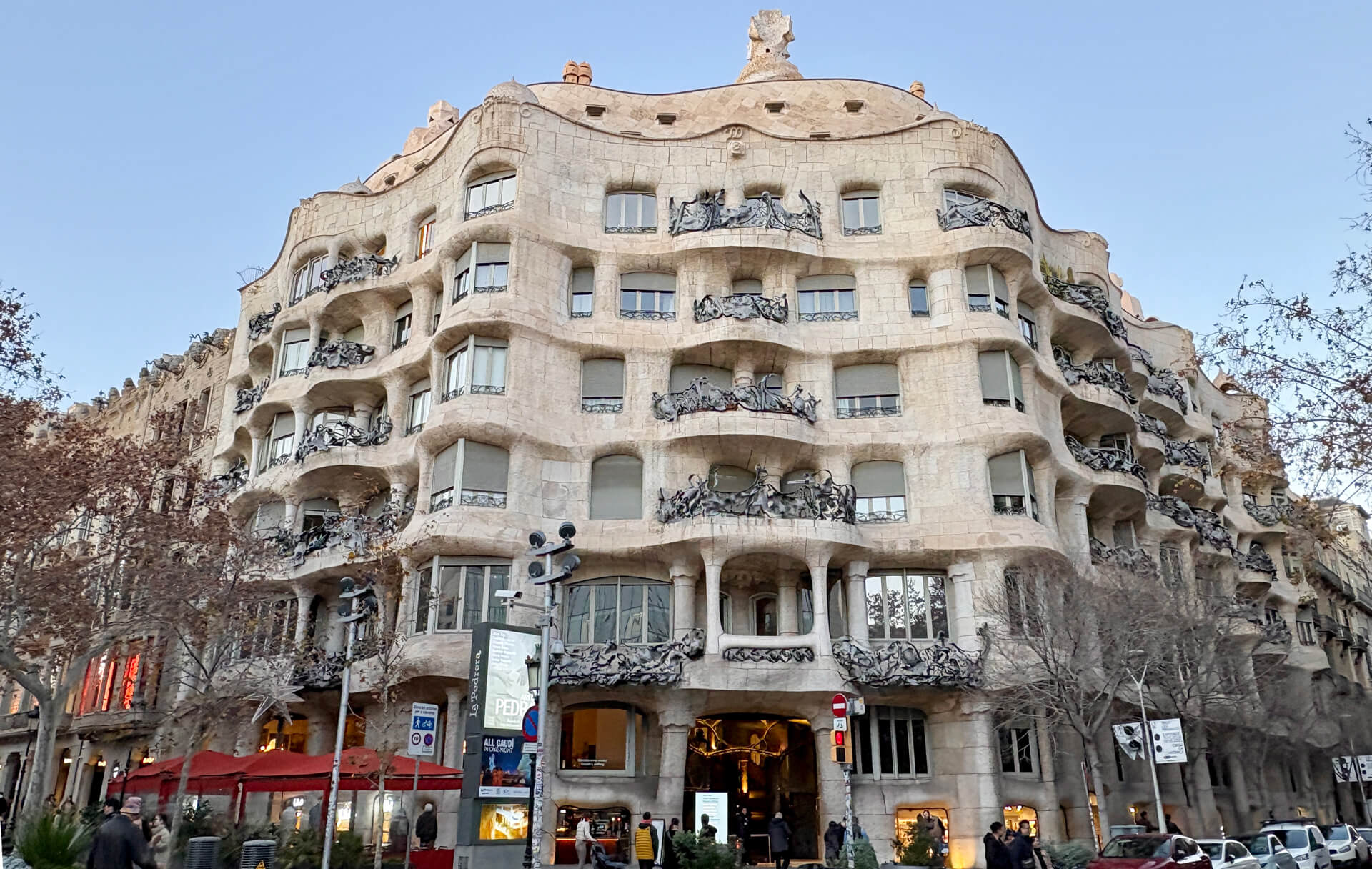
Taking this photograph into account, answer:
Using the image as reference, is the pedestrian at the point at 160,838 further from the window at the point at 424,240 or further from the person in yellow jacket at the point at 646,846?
the window at the point at 424,240

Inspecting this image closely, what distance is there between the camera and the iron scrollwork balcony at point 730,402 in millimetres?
33125

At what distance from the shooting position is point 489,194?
119ft

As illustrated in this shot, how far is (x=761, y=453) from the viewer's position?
33.7m

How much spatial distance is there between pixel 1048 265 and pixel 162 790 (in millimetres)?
34441

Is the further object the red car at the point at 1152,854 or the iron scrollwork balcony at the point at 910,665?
the iron scrollwork balcony at the point at 910,665

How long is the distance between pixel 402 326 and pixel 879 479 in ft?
56.2

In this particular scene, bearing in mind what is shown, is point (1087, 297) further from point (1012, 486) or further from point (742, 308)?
point (742, 308)

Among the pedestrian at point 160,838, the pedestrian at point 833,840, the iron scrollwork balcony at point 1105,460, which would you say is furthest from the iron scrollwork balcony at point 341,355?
the iron scrollwork balcony at point 1105,460

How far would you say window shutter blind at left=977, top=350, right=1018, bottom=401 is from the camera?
34.5m

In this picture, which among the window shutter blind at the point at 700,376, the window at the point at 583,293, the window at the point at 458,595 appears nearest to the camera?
the window at the point at 458,595

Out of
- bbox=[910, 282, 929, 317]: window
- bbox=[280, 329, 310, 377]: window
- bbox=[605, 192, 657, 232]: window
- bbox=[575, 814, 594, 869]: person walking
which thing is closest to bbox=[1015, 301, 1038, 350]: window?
bbox=[910, 282, 929, 317]: window

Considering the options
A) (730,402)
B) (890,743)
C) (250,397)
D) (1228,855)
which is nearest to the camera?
(1228,855)

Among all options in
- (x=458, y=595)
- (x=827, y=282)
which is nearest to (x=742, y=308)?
(x=827, y=282)

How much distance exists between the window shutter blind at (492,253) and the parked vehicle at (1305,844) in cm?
2617
